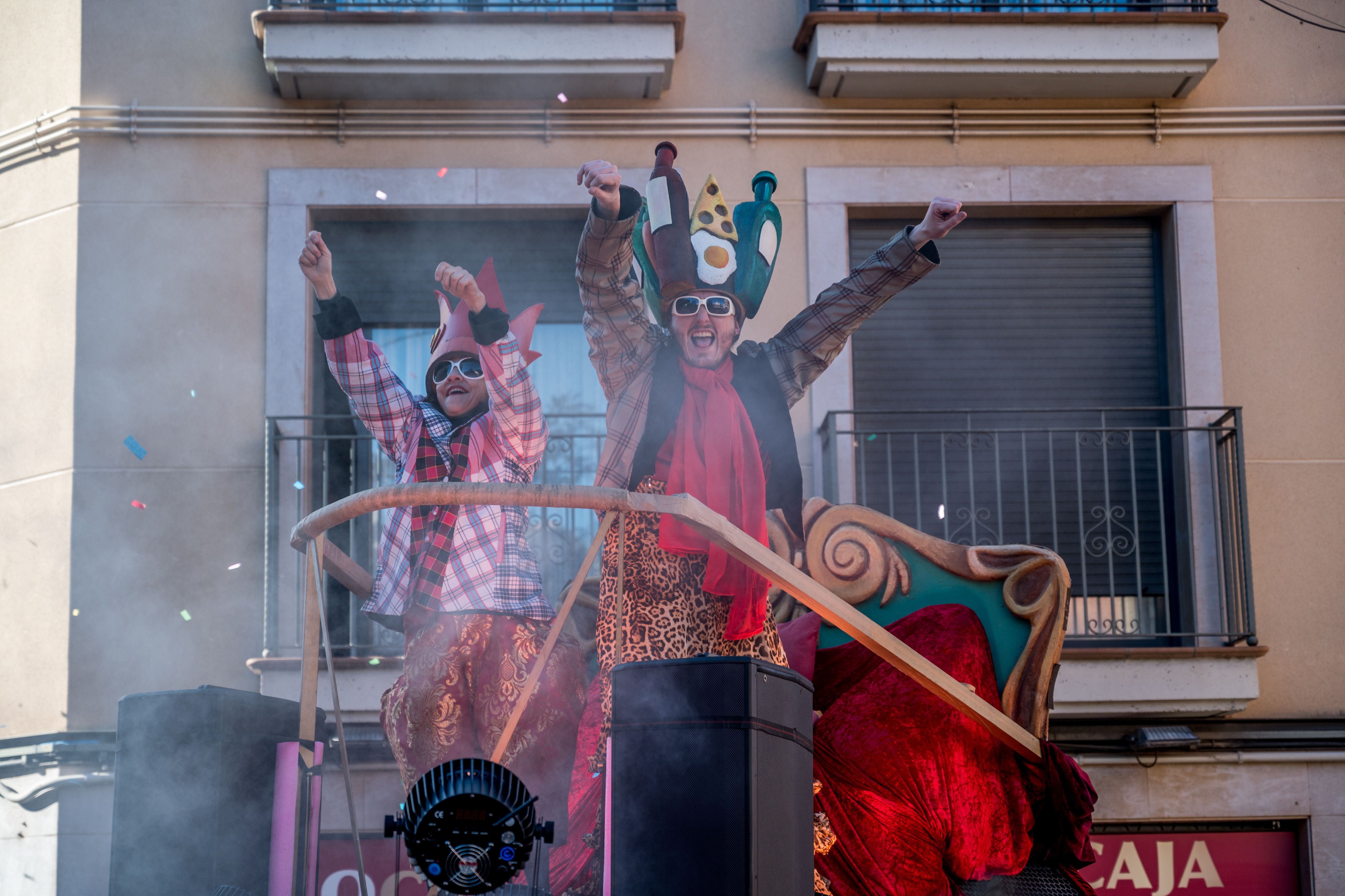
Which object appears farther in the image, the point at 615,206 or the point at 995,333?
the point at 995,333

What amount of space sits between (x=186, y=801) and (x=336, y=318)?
1.48 metres

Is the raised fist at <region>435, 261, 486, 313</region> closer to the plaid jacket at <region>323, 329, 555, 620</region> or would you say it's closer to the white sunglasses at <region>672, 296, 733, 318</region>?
the plaid jacket at <region>323, 329, 555, 620</region>

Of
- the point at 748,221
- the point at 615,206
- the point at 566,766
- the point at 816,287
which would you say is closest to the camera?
the point at 615,206

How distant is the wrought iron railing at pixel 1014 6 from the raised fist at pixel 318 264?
12.6 ft

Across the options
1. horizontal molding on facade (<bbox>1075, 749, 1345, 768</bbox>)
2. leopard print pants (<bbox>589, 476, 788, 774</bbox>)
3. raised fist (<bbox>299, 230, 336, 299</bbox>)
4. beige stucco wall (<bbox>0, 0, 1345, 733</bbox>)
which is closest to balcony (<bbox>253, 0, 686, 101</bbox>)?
beige stucco wall (<bbox>0, 0, 1345, 733</bbox>)

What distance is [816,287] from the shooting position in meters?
6.97

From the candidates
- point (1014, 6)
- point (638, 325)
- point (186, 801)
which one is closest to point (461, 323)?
point (638, 325)

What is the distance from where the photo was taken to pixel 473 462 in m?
4.15

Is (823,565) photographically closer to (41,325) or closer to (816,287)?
(816,287)

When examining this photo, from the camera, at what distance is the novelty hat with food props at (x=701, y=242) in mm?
4000

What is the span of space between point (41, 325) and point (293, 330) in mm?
1298

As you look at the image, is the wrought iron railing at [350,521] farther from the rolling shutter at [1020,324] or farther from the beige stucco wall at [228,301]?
the rolling shutter at [1020,324]

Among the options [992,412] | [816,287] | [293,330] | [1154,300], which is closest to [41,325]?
[293,330]

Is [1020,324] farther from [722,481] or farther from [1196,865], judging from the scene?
[722,481]
